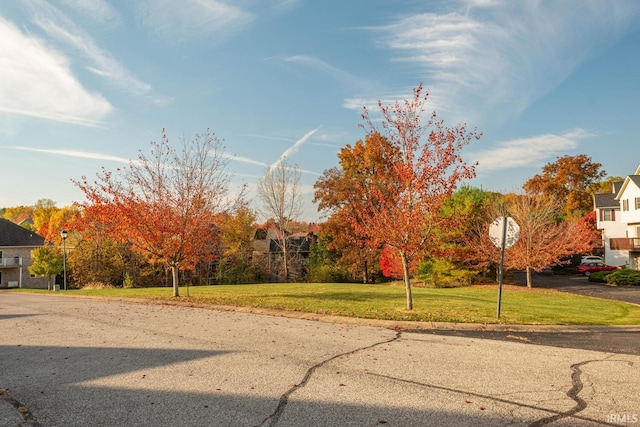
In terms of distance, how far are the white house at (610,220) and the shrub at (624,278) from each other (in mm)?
20474

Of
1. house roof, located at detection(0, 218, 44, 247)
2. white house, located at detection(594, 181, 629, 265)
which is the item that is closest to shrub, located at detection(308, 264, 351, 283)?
white house, located at detection(594, 181, 629, 265)

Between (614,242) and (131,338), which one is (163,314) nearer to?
(131,338)

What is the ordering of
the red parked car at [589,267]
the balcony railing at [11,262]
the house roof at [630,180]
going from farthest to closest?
the balcony railing at [11,262]
the red parked car at [589,267]
the house roof at [630,180]

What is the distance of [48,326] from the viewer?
12047 mm

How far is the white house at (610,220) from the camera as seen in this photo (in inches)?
1973

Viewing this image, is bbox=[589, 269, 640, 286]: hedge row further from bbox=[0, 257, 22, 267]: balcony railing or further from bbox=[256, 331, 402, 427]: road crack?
bbox=[0, 257, 22, 267]: balcony railing

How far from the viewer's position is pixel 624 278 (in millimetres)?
31328

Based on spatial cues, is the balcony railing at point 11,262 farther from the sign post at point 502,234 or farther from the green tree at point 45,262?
the sign post at point 502,234

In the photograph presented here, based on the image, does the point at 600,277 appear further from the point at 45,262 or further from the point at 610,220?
the point at 45,262

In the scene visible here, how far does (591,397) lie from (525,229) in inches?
1066

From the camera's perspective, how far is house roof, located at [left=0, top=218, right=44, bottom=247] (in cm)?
5859

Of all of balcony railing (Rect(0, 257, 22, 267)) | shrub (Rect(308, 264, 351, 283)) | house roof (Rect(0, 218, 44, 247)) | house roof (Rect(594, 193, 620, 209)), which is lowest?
shrub (Rect(308, 264, 351, 283))

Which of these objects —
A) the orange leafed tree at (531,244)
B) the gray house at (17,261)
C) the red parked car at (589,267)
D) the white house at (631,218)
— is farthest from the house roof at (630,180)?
the gray house at (17,261)

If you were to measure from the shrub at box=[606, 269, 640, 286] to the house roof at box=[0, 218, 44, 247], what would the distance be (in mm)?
64724
